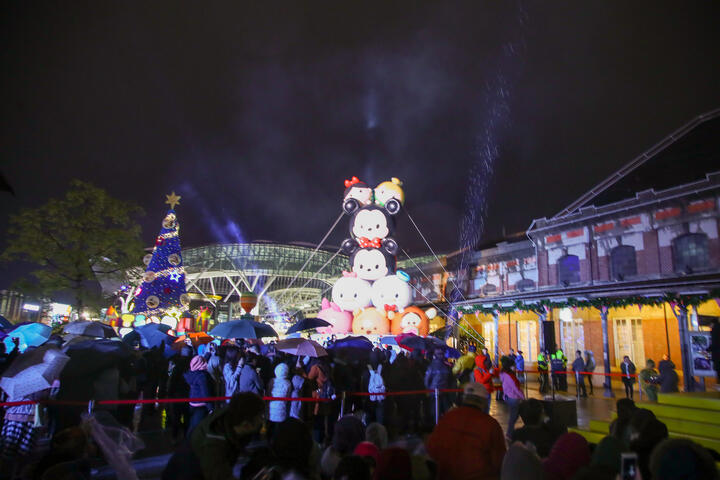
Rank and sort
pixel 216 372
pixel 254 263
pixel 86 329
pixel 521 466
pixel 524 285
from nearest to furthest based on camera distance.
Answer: pixel 521 466 → pixel 216 372 → pixel 86 329 → pixel 524 285 → pixel 254 263

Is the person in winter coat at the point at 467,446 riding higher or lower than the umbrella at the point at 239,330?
lower

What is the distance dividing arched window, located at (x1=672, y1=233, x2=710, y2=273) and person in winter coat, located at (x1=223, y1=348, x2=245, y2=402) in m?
17.8

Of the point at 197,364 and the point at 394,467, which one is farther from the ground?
the point at 197,364

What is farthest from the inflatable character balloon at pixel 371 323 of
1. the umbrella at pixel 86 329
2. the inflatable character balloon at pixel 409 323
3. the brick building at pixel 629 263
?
the umbrella at pixel 86 329

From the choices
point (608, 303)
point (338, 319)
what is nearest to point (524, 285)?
point (608, 303)

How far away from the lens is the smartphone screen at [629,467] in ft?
10.6

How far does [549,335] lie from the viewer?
19.2 metres

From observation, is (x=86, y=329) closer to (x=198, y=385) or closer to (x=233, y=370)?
(x=233, y=370)

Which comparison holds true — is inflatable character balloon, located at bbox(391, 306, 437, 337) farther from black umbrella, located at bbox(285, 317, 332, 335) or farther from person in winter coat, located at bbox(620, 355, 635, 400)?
person in winter coat, located at bbox(620, 355, 635, 400)

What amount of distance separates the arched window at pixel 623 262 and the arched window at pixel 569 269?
1879 mm

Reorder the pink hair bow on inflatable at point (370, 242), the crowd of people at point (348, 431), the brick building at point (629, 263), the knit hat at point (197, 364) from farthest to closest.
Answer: the pink hair bow on inflatable at point (370, 242), the brick building at point (629, 263), the knit hat at point (197, 364), the crowd of people at point (348, 431)

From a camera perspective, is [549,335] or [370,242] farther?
[370,242]

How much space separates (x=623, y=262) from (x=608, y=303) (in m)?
5.47

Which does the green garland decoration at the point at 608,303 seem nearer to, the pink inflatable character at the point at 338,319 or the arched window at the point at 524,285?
the arched window at the point at 524,285
